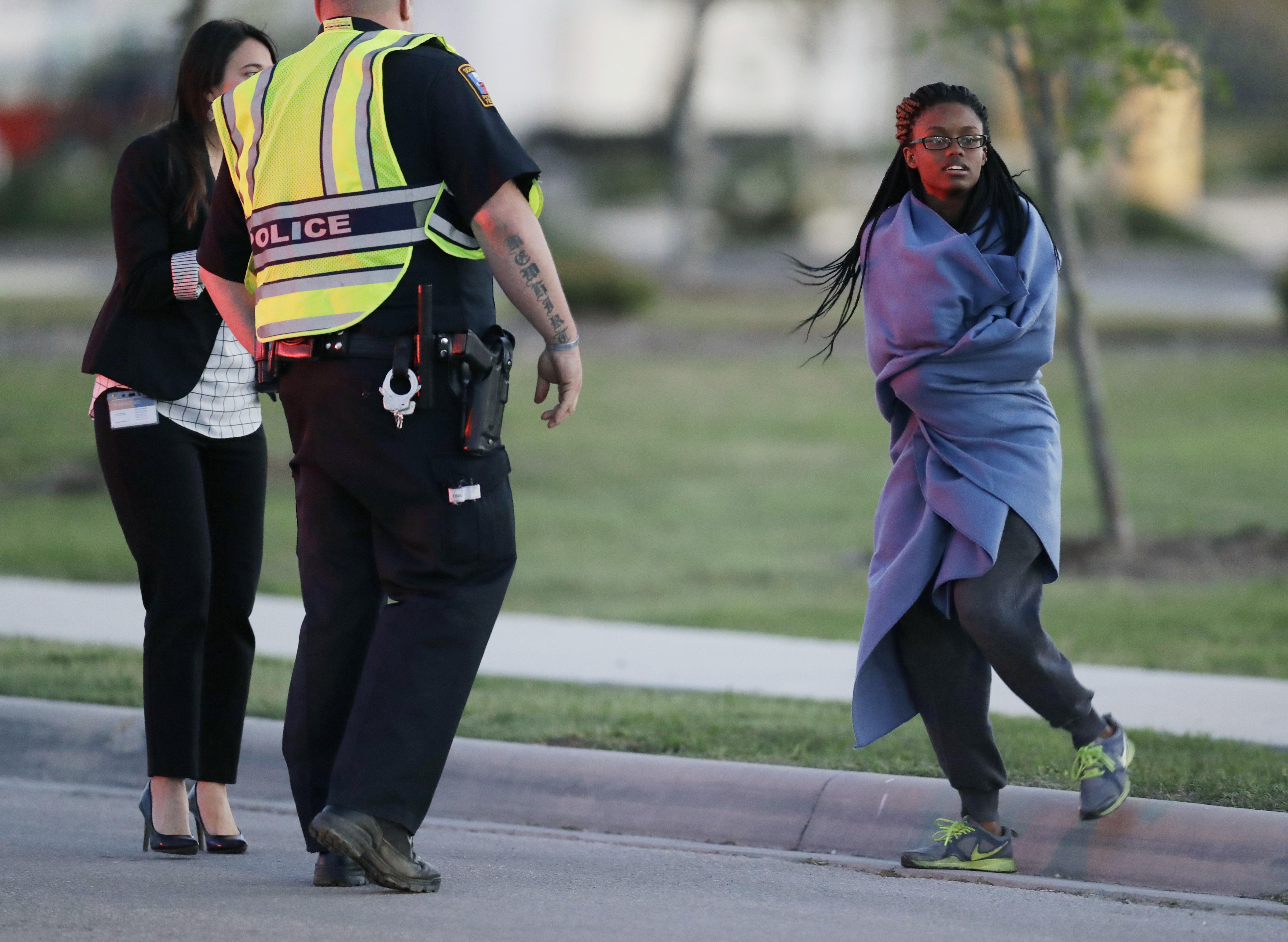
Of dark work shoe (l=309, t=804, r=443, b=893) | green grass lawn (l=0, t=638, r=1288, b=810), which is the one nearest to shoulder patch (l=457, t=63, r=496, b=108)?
dark work shoe (l=309, t=804, r=443, b=893)

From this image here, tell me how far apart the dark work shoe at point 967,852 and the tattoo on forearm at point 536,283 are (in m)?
1.67

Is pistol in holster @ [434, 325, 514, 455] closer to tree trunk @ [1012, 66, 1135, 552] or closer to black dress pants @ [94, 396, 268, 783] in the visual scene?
black dress pants @ [94, 396, 268, 783]

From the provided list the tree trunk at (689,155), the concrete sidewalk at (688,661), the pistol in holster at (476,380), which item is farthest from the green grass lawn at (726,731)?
the tree trunk at (689,155)

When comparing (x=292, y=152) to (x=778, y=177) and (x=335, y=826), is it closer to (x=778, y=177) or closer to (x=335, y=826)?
(x=335, y=826)

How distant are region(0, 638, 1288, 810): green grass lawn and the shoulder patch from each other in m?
2.41

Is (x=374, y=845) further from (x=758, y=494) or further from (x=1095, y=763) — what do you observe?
(x=758, y=494)

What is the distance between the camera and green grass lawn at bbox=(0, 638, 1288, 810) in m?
5.29

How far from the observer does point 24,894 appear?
14.0 feet

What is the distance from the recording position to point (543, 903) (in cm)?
426

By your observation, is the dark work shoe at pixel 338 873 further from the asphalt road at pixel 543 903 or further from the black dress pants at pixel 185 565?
the black dress pants at pixel 185 565

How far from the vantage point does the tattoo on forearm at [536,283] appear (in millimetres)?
3969

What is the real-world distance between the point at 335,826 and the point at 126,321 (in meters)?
1.58

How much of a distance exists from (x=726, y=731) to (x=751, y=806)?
74 centimetres

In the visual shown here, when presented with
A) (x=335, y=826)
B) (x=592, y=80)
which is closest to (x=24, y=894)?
(x=335, y=826)
